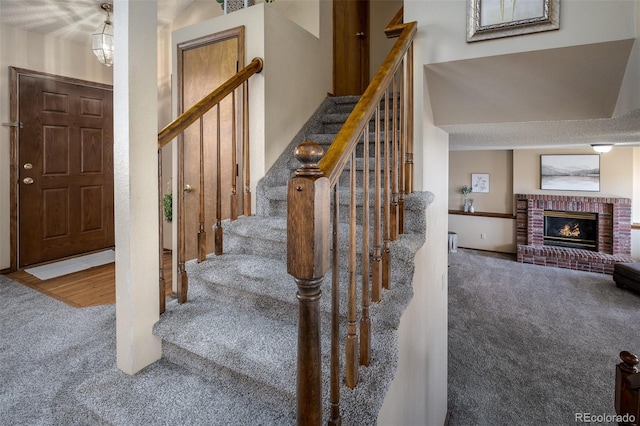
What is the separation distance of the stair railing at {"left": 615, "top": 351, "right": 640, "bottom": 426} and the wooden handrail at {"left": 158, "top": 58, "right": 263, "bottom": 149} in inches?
79.0

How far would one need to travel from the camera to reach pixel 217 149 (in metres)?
2.12

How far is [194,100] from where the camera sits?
9.50 ft

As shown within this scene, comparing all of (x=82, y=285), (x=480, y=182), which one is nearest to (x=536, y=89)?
(x=82, y=285)

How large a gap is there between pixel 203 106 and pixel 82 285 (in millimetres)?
2598

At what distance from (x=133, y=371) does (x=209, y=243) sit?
1500mm

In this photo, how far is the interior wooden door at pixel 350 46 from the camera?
3.59 meters

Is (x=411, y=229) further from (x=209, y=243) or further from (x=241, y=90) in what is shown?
(x=209, y=243)

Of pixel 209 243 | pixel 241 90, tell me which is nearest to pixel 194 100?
pixel 241 90

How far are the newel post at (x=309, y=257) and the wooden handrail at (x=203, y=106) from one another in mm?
1006

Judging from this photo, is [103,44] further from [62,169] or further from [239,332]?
[239,332]

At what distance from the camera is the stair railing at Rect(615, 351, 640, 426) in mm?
1117

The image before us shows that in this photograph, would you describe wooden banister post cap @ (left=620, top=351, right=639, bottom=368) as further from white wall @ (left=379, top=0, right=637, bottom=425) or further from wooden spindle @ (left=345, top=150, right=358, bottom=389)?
wooden spindle @ (left=345, top=150, right=358, bottom=389)

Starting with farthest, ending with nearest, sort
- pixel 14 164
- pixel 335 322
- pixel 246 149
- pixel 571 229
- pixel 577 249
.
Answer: pixel 571 229 → pixel 577 249 → pixel 14 164 → pixel 246 149 → pixel 335 322

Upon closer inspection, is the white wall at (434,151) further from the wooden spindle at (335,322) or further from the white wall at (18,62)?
the white wall at (18,62)
